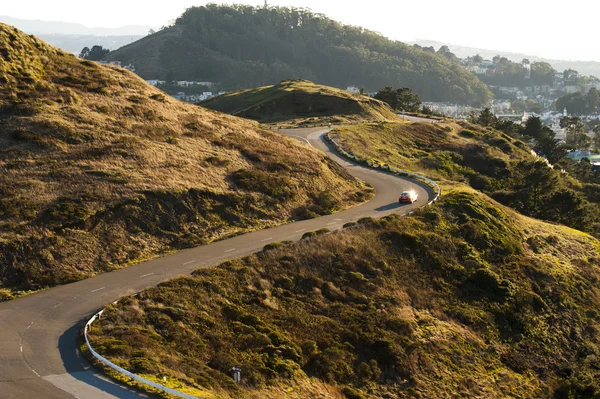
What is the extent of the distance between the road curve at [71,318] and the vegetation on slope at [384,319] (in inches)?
47.5

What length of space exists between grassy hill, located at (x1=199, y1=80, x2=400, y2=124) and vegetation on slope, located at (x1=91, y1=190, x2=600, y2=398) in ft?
148

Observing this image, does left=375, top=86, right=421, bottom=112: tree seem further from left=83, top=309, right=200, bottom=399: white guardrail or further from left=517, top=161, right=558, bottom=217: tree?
left=83, top=309, right=200, bottom=399: white guardrail

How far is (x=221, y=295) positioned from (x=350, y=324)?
5.99m

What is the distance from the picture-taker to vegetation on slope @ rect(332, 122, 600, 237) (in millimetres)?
56438

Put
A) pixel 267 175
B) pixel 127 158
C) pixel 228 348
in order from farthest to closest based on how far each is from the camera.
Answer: pixel 267 175 < pixel 127 158 < pixel 228 348

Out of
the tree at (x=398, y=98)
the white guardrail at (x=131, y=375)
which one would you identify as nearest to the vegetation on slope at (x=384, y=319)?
the white guardrail at (x=131, y=375)

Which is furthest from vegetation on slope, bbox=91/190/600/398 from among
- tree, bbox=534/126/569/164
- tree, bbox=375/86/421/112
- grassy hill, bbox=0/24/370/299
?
tree, bbox=375/86/421/112

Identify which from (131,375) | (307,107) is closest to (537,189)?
(307,107)

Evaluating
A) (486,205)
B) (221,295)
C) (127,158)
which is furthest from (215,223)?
(486,205)

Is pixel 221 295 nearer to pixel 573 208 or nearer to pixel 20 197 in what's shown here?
pixel 20 197

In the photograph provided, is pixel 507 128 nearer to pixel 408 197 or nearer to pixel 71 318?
pixel 408 197

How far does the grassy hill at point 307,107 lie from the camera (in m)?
86.2

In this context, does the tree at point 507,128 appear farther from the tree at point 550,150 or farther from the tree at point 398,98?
the tree at point 398,98

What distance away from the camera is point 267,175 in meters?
43.9
